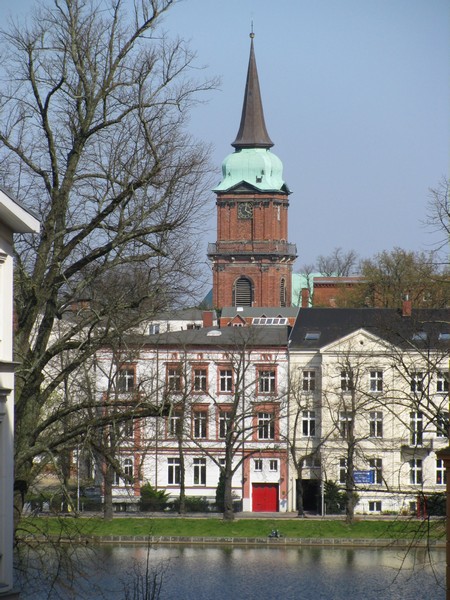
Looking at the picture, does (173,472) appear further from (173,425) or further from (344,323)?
(173,425)

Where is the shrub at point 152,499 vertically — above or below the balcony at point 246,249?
below

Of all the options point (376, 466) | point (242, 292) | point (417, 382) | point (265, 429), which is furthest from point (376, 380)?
point (242, 292)

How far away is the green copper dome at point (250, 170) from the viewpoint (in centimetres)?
12450

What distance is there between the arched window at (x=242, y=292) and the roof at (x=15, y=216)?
107879 mm

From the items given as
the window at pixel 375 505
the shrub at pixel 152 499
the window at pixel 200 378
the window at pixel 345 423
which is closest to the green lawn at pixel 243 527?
the shrub at pixel 152 499

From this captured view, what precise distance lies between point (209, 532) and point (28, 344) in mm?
33298

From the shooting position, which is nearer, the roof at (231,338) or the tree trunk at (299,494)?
the tree trunk at (299,494)

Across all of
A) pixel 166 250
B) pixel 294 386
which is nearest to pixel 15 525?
pixel 166 250

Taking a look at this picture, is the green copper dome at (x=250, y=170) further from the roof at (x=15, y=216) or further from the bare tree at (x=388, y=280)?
the roof at (x=15, y=216)

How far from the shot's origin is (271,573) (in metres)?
42.3

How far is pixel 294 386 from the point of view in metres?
61.1

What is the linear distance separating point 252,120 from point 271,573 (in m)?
87.3

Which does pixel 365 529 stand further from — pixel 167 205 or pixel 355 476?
pixel 167 205

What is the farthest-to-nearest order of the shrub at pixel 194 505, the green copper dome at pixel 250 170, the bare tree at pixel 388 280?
the green copper dome at pixel 250 170
the bare tree at pixel 388 280
the shrub at pixel 194 505
